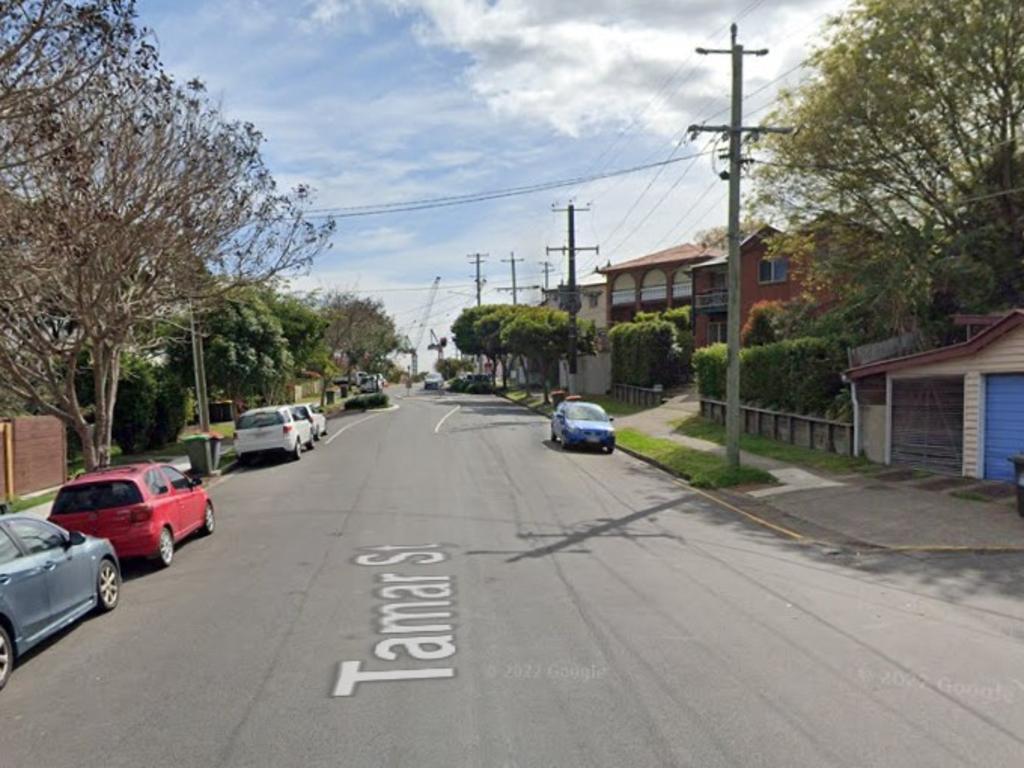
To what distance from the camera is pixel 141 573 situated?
1120 centimetres

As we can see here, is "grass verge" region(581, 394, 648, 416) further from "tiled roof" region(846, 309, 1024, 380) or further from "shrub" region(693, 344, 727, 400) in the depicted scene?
"tiled roof" region(846, 309, 1024, 380)

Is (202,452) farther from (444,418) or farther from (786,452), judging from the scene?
(444,418)

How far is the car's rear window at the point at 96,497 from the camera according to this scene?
439 inches

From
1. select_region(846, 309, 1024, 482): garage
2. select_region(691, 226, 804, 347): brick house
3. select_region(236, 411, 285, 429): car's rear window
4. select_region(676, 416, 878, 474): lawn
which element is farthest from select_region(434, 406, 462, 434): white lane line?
select_region(846, 309, 1024, 482): garage

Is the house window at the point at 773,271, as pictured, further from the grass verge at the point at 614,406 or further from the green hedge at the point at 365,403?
the green hedge at the point at 365,403

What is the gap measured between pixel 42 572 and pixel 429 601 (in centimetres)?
357

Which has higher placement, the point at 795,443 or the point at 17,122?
the point at 17,122

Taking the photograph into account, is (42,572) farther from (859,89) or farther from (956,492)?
(859,89)

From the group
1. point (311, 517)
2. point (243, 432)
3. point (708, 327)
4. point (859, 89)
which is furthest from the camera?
point (708, 327)

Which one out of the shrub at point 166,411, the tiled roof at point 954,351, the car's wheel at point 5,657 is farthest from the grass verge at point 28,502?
the tiled roof at point 954,351

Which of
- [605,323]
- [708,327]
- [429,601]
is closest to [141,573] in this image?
[429,601]

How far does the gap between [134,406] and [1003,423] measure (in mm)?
22948

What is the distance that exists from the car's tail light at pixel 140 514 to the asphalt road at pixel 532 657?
0.74 metres

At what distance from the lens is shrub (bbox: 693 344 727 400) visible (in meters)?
31.3
